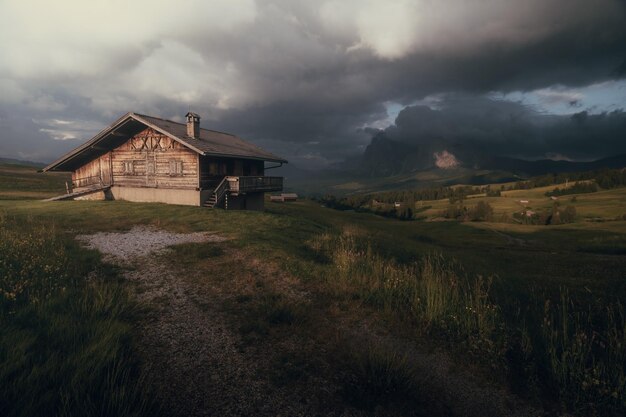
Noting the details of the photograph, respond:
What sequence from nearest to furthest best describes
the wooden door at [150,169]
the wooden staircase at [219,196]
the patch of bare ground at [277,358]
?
1. the patch of bare ground at [277,358]
2. the wooden staircase at [219,196]
3. the wooden door at [150,169]

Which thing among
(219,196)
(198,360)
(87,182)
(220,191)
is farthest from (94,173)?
(198,360)

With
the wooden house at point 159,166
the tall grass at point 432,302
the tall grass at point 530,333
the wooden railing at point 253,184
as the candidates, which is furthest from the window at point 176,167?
the tall grass at point 530,333

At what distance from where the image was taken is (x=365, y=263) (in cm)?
1022

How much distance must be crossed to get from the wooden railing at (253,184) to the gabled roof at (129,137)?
2246 millimetres

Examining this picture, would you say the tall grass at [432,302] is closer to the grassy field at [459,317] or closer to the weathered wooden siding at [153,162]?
the grassy field at [459,317]

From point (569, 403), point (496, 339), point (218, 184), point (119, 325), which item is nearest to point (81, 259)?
point (119, 325)

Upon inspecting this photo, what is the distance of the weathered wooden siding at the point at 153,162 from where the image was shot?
27688 millimetres

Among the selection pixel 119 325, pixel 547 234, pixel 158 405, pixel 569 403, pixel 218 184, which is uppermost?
pixel 218 184

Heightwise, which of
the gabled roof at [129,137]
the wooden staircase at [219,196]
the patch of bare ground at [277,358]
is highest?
the gabled roof at [129,137]

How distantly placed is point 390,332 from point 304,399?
2805mm

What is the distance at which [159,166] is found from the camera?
29031 mm

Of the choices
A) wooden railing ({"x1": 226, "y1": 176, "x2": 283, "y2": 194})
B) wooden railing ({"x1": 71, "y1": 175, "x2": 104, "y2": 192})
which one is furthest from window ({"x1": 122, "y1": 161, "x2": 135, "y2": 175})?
wooden railing ({"x1": 226, "y1": 176, "x2": 283, "y2": 194})

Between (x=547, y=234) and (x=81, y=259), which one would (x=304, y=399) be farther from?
(x=547, y=234)

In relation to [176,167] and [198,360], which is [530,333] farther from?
[176,167]
